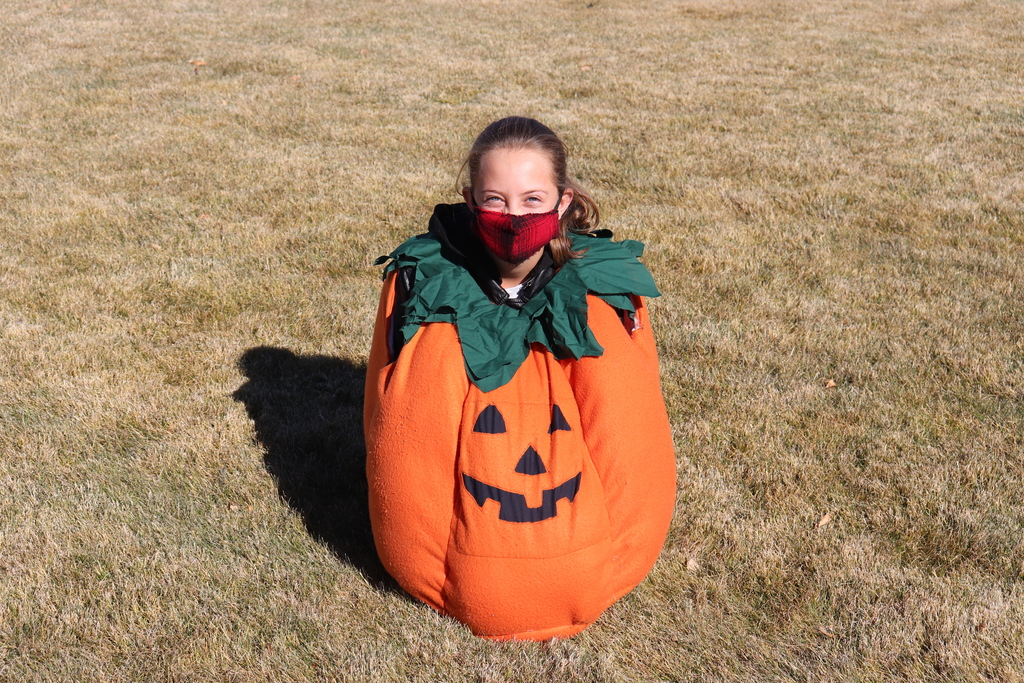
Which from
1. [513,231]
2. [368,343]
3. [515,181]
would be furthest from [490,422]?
[368,343]

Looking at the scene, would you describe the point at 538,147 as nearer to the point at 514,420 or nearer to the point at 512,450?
the point at 514,420

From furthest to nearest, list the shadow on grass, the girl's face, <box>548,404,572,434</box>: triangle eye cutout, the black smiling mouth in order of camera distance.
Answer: the shadow on grass
the girl's face
<box>548,404,572,434</box>: triangle eye cutout
the black smiling mouth

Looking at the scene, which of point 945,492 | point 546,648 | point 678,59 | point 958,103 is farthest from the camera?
point 678,59

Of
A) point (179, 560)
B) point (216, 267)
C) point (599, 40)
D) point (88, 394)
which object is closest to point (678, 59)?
point (599, 40)

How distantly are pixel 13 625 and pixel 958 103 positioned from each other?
11.0 metres

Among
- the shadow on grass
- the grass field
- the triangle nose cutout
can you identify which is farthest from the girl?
the shadow on grass

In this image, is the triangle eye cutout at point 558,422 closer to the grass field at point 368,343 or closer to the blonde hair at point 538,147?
the blonde hair at point 538,147

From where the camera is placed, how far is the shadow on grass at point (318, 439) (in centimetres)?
392

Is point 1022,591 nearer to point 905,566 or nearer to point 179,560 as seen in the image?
point 905,566

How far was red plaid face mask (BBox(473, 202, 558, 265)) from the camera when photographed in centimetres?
331

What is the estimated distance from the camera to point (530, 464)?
10.4ft

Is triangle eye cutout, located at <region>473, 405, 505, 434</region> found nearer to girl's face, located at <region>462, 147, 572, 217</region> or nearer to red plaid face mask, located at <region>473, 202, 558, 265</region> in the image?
red plaid face mask, located at <region>473, 202, 558, 265</region>

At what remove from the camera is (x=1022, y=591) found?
3637mm

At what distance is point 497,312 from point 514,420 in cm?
43
